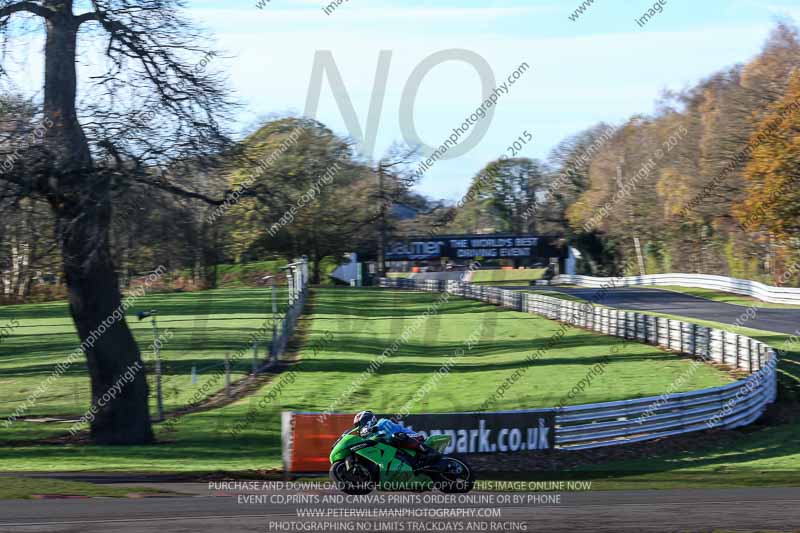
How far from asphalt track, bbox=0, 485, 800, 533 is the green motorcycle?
0.76ft

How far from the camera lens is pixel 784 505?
11656 millimetres

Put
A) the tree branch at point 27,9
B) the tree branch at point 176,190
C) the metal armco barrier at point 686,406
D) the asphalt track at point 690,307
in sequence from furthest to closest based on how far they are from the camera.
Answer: the asphalt track at point 690,307 < the metal armco barrier at point 686,406 < the tree branch at point 176,190 < the tree branch at point 27,9

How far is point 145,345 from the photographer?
35.2m

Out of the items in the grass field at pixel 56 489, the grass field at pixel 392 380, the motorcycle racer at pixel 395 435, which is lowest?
the grass field at pixel 392 380

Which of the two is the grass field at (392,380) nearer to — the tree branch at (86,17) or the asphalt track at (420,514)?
the asphalt track at (420,514)

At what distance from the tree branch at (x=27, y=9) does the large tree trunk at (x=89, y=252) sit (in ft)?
0.47

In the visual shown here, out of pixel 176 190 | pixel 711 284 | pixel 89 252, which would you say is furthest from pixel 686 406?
pixel 711 284

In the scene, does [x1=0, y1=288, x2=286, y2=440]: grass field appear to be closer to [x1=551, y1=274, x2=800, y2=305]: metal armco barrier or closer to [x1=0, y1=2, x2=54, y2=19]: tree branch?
[x1=0, y1=2, x2=54, y2=19]: tree branch

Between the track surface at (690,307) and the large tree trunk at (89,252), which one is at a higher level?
the large tree trunk at (89,252)

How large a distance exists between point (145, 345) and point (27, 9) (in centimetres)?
2119

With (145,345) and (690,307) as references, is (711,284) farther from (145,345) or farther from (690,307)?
(145,345)

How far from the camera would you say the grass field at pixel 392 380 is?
53.7 feet

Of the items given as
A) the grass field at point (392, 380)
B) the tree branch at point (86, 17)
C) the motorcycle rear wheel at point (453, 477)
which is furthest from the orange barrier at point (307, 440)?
the tree branch at point (86, 17)

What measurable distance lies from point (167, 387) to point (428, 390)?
25.7ft
